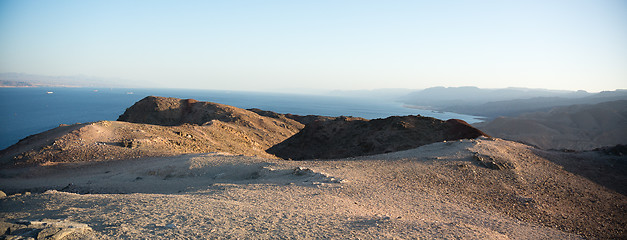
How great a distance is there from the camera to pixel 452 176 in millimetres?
12531

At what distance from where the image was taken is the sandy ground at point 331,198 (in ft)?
19.6

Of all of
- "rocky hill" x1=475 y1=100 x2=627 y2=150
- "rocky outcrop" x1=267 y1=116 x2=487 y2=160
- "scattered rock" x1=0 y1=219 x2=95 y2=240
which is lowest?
"rocky hill" x1=475 y1=100 x2=627 y2=150

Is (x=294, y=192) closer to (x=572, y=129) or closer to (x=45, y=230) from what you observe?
(x=45, y=230)

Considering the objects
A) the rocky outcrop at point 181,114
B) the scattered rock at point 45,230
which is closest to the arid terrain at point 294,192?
the scattered rock at point 45,230

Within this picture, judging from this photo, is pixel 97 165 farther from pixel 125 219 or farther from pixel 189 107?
pixel 189 107

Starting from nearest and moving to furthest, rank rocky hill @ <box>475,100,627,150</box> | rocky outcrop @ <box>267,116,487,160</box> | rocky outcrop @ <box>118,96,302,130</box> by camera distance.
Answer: rocky outcrop @ <box>267,116,487,160</box> → rocky outcrop @ <box>118,96,302,130</box> → rocky hill @ <box>475,100,627,150</box>

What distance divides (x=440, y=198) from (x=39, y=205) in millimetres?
11233

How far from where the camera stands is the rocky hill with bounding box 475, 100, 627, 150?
64.8 metres

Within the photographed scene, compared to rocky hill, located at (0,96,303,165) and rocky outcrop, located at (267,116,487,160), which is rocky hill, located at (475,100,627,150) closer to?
rocky outcrop, located at (267,116,487,160)

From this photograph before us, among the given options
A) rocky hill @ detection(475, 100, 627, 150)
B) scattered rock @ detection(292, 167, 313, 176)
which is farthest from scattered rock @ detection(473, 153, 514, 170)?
rocky hill @ detection(475, 100, 627, 150)

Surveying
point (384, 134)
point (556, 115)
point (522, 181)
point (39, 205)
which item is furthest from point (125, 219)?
point (556, 115)

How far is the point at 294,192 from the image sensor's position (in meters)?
9.23

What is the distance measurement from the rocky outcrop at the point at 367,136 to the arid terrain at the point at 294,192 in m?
10.1

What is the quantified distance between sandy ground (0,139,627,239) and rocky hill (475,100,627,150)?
65.3 meters
